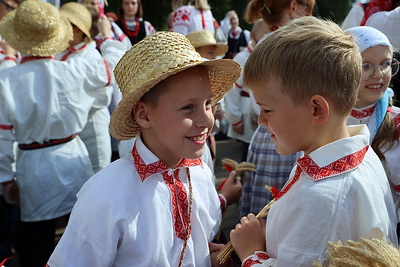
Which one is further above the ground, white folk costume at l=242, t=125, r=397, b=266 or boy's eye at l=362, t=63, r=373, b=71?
boy's eye at l=362, t=63, r=373, b=71

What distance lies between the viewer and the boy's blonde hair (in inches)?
51.8

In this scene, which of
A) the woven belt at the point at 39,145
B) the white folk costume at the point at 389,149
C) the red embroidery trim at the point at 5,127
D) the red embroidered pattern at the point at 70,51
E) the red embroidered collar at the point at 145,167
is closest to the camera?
the red embroidered collar at the point at 145,167

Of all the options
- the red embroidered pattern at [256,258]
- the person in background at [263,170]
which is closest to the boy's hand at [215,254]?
the red embroidered pattern at [256,258]

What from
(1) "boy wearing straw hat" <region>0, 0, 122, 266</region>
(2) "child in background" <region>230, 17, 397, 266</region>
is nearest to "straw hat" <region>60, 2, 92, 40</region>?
(1) "boy wearing straw hat" <region>0, 0, 122, 266</region>

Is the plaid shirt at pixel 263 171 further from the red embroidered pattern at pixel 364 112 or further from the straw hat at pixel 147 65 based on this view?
the straw hat at pixel 147 65

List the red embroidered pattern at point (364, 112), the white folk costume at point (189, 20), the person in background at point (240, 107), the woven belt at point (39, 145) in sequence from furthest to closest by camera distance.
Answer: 1. the white folk costume at point (189, 20)
2. the person in background at point (240, 107)
3. the woven belt at point (39, 145)
4. the red embroidered pattern at point (364, 112)

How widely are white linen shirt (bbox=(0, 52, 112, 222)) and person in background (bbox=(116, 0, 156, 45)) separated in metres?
2.87

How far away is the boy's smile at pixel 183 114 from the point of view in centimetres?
161

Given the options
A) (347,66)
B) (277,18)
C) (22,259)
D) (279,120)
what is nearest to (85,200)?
(279,120)

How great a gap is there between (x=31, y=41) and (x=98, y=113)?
100 cm

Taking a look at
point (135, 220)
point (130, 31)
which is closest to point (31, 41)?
point (135, 220)

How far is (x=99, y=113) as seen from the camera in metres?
3.84

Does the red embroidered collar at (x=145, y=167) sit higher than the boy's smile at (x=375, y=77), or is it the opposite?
the boy's smile at (x=375, y=77)

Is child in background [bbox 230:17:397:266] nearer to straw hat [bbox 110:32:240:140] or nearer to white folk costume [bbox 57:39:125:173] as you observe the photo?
straw hat [bbox 110:32:240:140]
